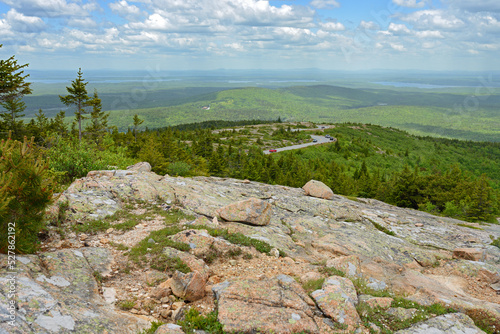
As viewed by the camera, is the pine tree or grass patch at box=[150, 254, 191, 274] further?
the pine tree

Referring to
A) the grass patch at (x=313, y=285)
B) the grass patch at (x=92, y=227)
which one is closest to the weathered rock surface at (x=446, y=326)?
the grass patch at (x=313, y=285)

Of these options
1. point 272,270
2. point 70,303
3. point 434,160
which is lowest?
point 434,160

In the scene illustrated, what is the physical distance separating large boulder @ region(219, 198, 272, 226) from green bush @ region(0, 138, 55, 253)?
9652 mm

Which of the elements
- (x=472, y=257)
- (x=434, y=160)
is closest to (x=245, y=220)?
(x=472, y=257)

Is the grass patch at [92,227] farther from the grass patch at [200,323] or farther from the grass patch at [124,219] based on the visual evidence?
the grass patch at [200,323]

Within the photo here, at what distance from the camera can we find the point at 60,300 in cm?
759

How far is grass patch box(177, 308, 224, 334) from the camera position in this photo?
7.89 metres

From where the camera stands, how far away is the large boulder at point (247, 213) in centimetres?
1730

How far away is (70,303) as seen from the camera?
769cm

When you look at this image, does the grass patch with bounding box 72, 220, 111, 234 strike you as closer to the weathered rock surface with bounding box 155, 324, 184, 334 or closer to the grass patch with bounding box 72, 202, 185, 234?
the grass patch with bounding box 72, 202, 185, 234

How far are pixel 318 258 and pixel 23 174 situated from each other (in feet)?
44.3

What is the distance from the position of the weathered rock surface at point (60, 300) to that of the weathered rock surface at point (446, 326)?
329 inches

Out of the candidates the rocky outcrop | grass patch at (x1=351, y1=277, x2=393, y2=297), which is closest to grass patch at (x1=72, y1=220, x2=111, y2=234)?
the rocky outcrop

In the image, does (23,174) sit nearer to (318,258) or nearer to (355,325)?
(355,325)
